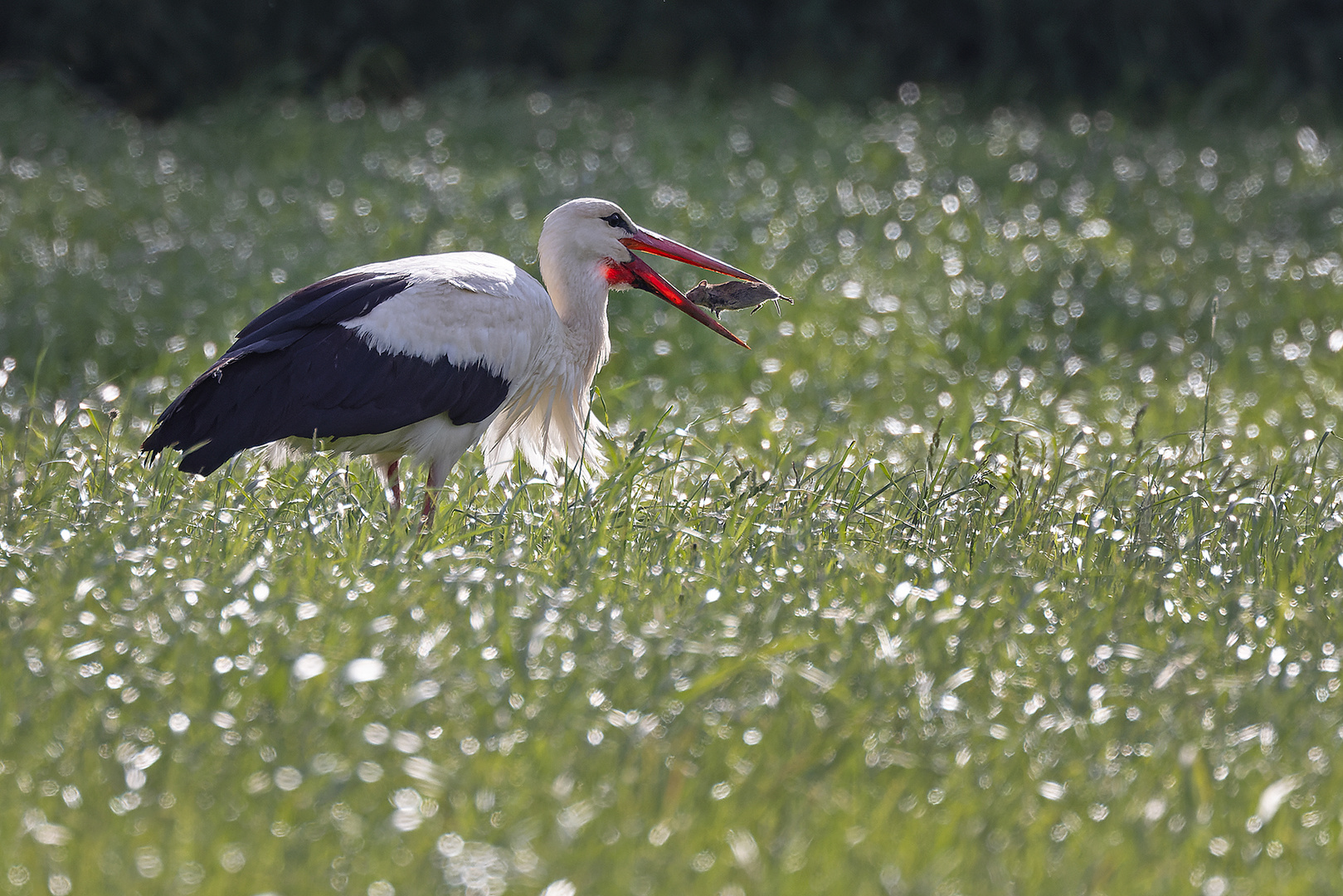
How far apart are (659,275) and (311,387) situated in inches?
46.9

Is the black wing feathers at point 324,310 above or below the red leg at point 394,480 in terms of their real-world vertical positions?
above

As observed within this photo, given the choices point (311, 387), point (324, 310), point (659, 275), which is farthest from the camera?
point (659, 275)

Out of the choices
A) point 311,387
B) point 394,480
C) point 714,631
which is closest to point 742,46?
point 394,480

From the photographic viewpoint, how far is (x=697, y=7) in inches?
496

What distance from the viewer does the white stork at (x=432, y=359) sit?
3.91m

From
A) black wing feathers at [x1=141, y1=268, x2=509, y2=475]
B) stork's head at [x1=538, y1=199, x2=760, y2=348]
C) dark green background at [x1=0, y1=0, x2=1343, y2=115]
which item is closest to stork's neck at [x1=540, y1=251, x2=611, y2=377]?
stork's head at [x1=538, y1=199, x2=760, y2=348]

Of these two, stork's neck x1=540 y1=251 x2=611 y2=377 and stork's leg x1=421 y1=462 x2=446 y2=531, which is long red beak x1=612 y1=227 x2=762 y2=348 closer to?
stork's neck x1=540 y1=251 x2=611 y2=377

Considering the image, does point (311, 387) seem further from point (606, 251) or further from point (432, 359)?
point (606, 251)

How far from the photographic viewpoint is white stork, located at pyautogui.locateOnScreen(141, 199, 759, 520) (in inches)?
154

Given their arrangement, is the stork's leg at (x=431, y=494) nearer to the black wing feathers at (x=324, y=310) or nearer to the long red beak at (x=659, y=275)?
the black wing feathers at (x=324, y=310)

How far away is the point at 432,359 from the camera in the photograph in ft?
13.4

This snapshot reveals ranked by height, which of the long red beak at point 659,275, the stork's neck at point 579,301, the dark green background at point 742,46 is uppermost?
the long red beak at point 659,275

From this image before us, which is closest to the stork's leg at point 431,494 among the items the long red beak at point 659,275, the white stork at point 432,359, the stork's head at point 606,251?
the white stork at point 432,359

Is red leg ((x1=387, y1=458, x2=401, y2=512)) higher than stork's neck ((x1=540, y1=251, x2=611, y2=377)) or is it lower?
lower
